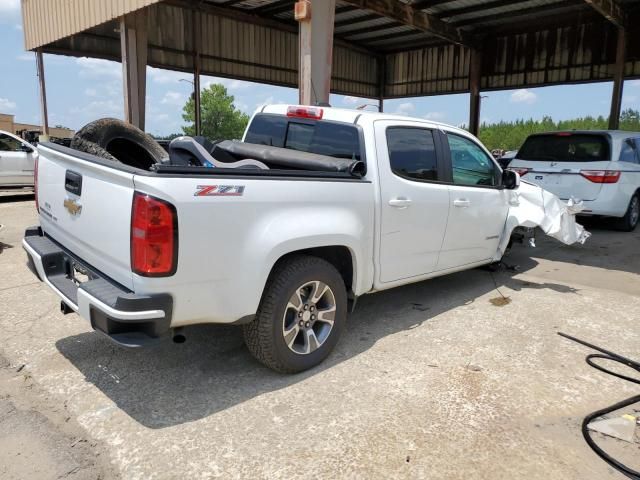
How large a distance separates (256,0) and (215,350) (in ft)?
47.7

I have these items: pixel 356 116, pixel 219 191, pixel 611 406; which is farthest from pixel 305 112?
pixel 611 406

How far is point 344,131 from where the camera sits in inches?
153

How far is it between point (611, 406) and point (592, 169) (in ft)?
19.6

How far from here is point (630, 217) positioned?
8703 millimetres

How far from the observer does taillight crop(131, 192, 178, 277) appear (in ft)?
8.16

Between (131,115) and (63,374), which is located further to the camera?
(131,115)

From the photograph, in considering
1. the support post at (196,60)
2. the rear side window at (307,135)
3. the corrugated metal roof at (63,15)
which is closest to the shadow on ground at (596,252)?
the rear side window at (307,135)

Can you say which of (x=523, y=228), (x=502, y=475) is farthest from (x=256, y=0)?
(x=502, y=475)

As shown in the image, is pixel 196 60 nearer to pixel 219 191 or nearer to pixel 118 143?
pixel 118 143

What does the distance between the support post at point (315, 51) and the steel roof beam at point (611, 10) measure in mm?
6741

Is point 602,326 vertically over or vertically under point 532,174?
under

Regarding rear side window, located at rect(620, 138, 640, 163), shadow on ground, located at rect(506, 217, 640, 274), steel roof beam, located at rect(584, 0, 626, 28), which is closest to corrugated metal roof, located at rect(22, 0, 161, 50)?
shadow on ground, located at rect(506, 217, 640, 274)

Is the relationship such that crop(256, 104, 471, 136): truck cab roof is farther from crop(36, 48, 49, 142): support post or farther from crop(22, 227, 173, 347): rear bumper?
crop(36, 48, 49, 142): support post

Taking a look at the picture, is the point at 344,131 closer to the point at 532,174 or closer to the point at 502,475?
the point at 502,475
